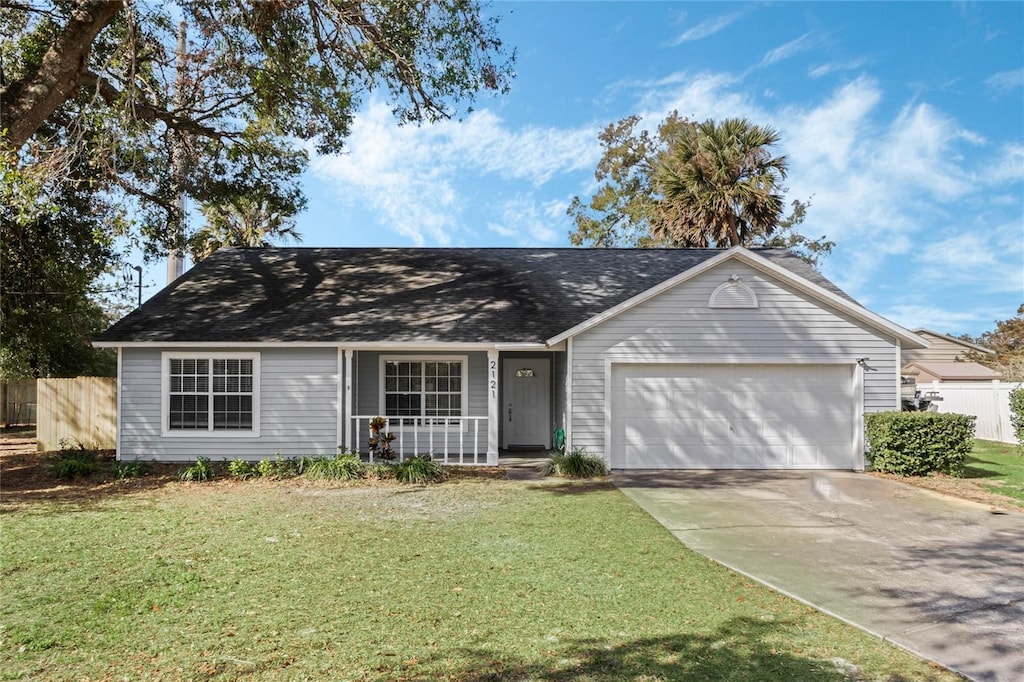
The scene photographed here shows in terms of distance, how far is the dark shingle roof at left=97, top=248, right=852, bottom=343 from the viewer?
41.7ft

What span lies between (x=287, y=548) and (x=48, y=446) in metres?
12.2

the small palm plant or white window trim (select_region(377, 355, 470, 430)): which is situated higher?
white window trim (select_region(377, 355, 470, 430))

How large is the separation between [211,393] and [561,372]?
7493 millimetres

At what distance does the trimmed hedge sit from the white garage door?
82cm

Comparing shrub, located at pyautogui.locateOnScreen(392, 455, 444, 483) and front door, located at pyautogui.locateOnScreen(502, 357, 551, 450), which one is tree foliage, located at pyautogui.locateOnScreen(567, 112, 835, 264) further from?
shrub, located at pyautogui.locateOnScreen(392, 455, 444, 483)

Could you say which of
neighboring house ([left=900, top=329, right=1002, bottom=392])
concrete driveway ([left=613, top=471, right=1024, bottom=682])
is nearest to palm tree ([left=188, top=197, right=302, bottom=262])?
concrete driveway ([left=613, top=471, right=1024, bottom=682])

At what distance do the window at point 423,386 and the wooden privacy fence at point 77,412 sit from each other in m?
6.99

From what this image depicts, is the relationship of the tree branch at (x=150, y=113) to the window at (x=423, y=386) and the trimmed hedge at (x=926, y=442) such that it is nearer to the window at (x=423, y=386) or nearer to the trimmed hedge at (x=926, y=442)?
the window at (x=423, y=386)

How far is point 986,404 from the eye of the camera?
17.6 metres

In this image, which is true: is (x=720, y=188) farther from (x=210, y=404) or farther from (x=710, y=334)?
(x=210, y=404)

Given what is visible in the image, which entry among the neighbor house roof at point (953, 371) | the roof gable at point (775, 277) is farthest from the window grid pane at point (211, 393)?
the neighbor house roof at point (953, 371)

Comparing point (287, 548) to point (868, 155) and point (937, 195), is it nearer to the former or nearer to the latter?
point (868, 155)

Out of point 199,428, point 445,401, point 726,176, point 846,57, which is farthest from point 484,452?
point 846,57

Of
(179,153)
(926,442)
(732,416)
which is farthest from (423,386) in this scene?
(926,442)
